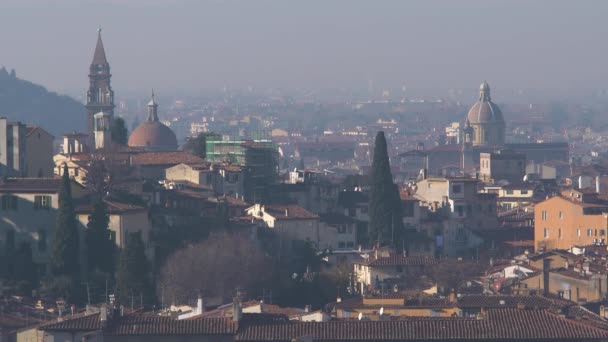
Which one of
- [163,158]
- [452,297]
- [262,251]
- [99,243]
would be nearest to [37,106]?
[163,158]

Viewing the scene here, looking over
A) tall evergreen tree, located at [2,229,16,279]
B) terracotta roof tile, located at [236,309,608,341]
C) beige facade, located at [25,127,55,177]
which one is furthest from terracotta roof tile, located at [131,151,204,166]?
terracotta roof tile, located at [236,309,608,341]

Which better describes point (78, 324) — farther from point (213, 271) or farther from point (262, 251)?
point (262, 251)

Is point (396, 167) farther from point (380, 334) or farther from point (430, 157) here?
point (380, 334)

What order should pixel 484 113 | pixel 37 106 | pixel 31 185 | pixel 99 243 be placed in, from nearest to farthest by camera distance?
pixel 99 243 < pixel 31 185 < pixel 484 113 < pixel 37 106

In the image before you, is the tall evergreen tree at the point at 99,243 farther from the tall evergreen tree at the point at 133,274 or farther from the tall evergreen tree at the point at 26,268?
the tall evergreen tree at the point at 133,274

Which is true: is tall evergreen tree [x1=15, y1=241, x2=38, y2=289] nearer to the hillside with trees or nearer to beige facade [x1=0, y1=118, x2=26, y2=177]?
beige facade [x1=0, y1=118, x2=26, y2=177]
